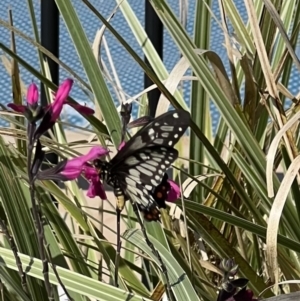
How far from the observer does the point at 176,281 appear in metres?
0.62

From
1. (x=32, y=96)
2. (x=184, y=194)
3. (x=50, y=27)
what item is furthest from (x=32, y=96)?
(x=50, y=27)

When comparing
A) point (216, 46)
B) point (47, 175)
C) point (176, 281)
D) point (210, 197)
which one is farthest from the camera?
point (216, 46)

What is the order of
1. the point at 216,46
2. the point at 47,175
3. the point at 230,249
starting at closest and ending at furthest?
the point at 47,175 < the point at 230,249 < the point at 216,46

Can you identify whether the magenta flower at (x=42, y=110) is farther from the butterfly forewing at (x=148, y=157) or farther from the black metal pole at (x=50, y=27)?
the black metal pole at (x=50, y=27)

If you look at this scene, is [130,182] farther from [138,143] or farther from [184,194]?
[184,194]

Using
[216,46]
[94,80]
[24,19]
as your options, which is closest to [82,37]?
[94,80]

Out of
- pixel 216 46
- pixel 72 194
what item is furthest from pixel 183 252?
pixel 216 46

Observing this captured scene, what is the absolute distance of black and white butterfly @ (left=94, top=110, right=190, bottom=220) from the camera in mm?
484

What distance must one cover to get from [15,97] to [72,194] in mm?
152

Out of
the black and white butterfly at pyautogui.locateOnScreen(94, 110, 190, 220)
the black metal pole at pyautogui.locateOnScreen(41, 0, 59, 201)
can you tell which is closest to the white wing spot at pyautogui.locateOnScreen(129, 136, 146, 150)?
the black and white butterfly at pyautogui.locateOnScreen(94, 110, 190, 220)

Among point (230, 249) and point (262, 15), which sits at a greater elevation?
point (262, 15)

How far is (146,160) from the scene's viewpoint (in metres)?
0.50

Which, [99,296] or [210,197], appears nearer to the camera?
[99,296]

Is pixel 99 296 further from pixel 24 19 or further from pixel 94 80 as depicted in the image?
pixel 24 19
